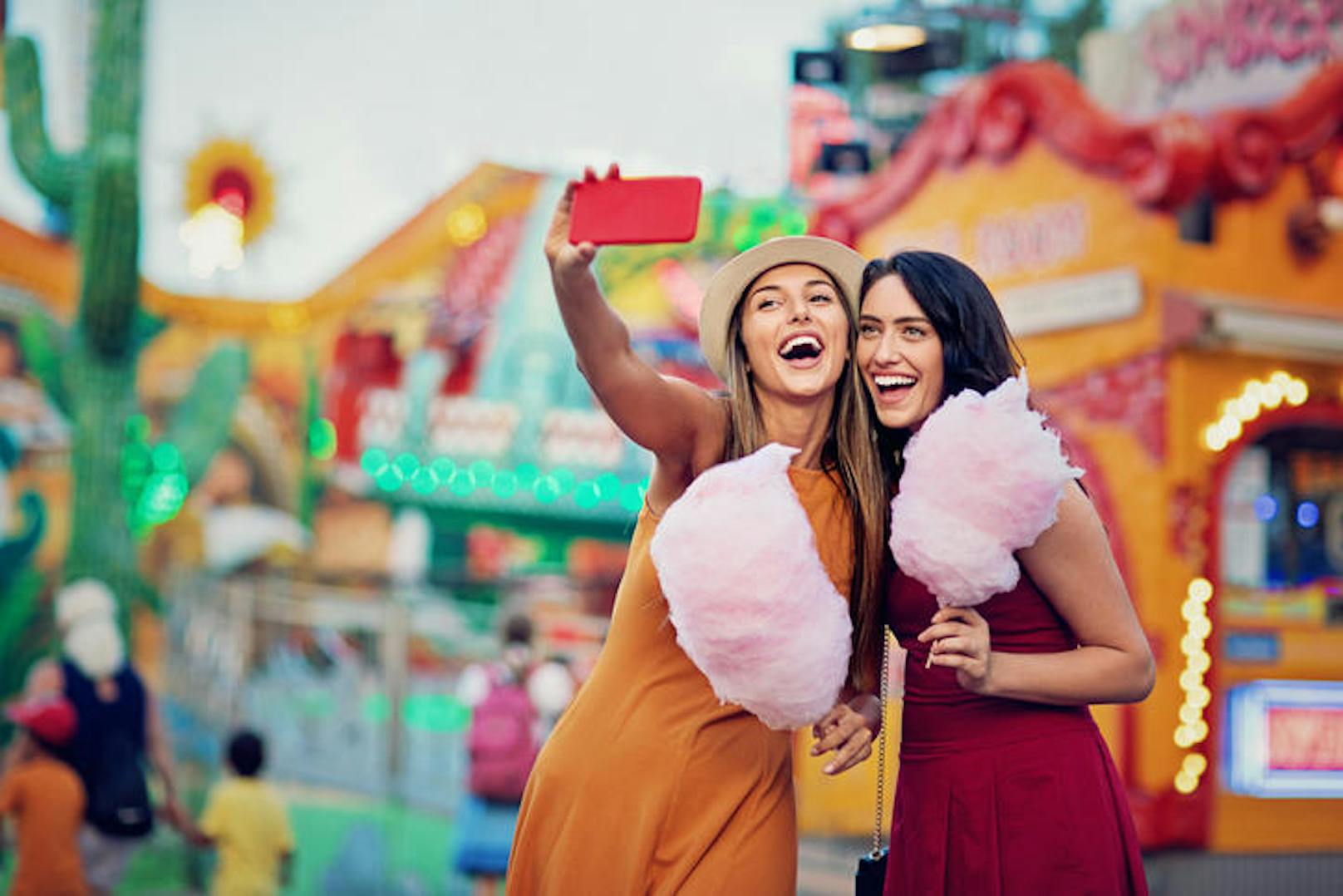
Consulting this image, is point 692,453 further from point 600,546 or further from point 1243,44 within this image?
point 600,546

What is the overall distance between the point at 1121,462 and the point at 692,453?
5.46 m

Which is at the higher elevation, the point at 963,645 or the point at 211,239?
the point at 211,239

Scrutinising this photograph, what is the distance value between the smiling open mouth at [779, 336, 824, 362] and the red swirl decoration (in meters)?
5.28

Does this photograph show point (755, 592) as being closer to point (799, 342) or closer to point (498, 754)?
point (799, 342)

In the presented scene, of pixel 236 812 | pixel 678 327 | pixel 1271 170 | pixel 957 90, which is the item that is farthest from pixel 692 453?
pixel 678 327

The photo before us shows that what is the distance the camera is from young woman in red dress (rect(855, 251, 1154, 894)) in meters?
2.75

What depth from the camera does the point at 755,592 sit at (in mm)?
2549

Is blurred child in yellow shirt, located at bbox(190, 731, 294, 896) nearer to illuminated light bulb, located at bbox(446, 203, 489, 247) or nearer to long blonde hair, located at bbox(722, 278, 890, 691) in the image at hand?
long blonde hair, located at bbox(722, 278, 890, 691)

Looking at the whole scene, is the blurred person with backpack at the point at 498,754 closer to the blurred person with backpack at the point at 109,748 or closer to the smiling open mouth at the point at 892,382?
the blurred person with backpack at the point at 109,748

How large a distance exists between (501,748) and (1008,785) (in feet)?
17.5

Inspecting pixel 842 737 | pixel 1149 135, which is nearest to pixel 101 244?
pixel 1149 135

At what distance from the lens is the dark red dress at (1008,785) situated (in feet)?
9.02

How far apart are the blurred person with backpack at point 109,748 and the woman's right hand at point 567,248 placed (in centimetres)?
434

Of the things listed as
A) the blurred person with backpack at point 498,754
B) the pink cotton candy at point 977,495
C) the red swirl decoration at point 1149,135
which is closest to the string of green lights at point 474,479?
the blurred person with backpack at point 498,754
